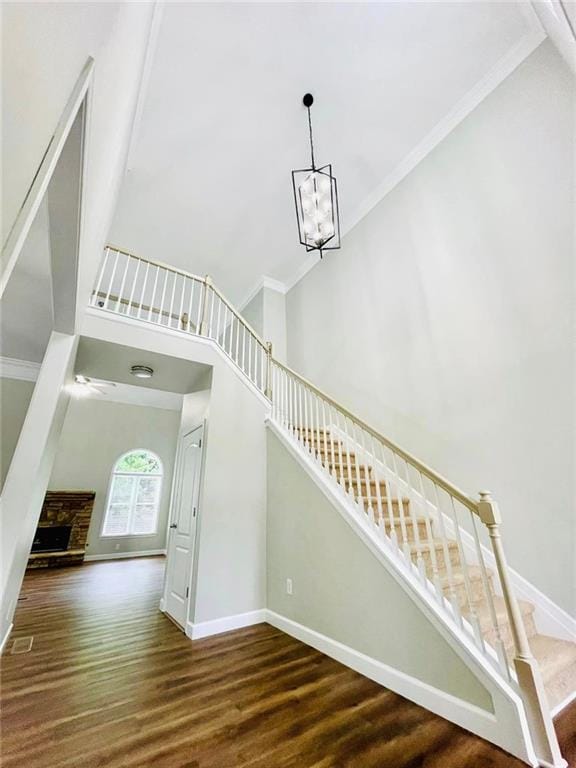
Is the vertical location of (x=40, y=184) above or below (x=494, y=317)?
below

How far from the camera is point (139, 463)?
8.52 m

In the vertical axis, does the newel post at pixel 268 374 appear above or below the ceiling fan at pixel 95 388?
below

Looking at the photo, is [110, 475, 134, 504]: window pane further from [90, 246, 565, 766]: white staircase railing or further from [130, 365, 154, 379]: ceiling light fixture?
[90, 246, 565, 766]: white staircase railing

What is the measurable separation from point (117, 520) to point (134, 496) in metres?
0.64

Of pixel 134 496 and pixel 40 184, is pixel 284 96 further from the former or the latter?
pixel 134 496

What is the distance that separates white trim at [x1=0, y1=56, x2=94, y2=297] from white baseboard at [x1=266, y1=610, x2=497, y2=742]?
2.76 m

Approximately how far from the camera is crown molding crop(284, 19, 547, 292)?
319cm

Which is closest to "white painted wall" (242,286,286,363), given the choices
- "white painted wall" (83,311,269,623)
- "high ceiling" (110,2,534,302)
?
"high ceiling" (110,2,534,302)

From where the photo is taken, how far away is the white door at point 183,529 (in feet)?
11.0

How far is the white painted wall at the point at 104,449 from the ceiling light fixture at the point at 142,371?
17.2 ft

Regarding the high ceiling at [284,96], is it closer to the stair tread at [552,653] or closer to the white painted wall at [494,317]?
the white painted wall at [494,317]

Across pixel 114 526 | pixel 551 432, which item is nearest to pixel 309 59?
pixel 551 432

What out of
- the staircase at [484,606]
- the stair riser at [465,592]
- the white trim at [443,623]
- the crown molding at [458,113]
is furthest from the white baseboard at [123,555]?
the crown molding at [458,113]

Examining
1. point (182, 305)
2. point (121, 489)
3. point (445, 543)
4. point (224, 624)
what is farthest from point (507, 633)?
point (121, 489)
